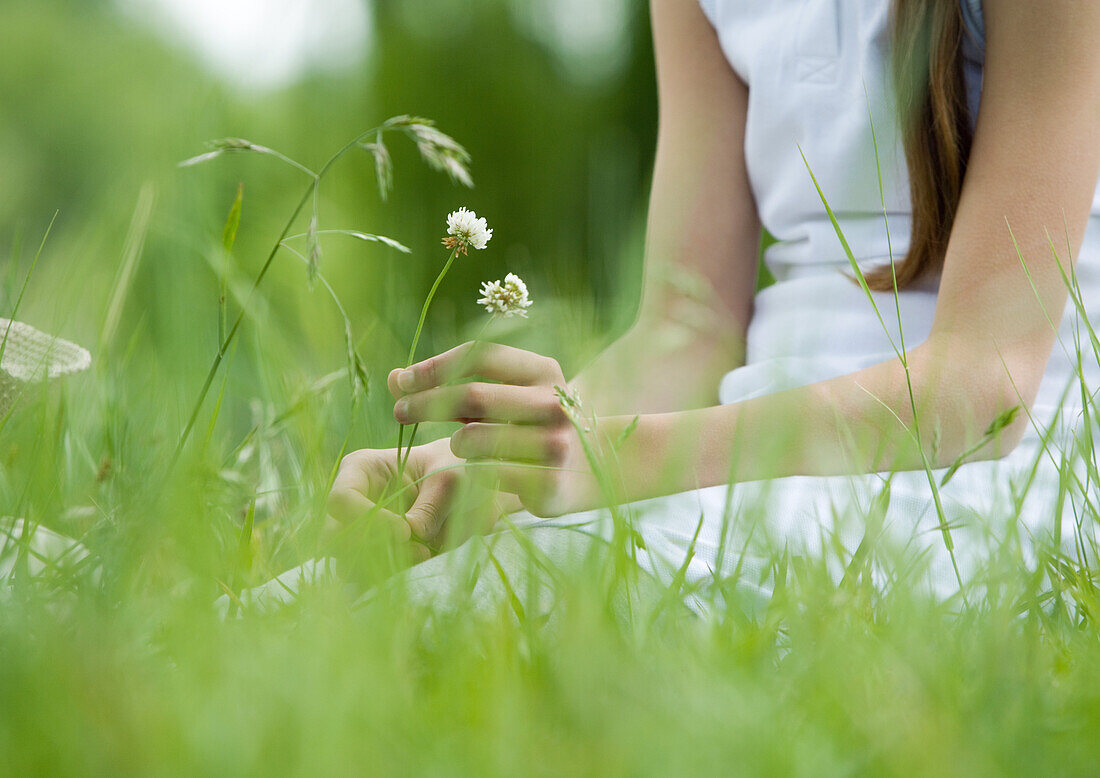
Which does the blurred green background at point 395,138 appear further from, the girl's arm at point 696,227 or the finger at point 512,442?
the finger at point 512,442

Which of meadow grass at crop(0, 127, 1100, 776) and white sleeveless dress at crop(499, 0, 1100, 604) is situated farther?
white sleeveless dress at crop(499, 0, 1100, 604)

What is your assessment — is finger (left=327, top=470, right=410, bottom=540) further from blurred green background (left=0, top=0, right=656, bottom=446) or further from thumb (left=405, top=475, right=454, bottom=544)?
blurred green background (left=0, top=0, right=656, bottom=446)

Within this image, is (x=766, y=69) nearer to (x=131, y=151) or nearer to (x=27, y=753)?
(x=27, y=753)

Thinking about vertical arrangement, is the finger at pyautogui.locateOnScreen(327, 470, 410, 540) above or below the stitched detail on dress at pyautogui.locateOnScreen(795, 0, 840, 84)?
below

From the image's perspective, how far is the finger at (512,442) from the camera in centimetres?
75

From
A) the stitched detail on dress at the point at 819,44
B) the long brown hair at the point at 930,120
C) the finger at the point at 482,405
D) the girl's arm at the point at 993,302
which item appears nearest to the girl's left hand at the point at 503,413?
A: the finger at the point at 482,405

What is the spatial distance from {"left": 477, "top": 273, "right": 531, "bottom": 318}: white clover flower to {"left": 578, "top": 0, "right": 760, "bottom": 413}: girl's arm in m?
0.61

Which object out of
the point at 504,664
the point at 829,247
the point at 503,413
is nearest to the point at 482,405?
the point at 503,413

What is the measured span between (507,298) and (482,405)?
9 cm

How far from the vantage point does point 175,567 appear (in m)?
0.69

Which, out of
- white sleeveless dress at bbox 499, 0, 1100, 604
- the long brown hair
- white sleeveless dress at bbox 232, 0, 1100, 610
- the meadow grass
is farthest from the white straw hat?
the long brown hair

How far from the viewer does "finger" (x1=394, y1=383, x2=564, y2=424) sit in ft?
2.34

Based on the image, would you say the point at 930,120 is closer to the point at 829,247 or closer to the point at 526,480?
the point at 829,247

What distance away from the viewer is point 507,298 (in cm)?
72
